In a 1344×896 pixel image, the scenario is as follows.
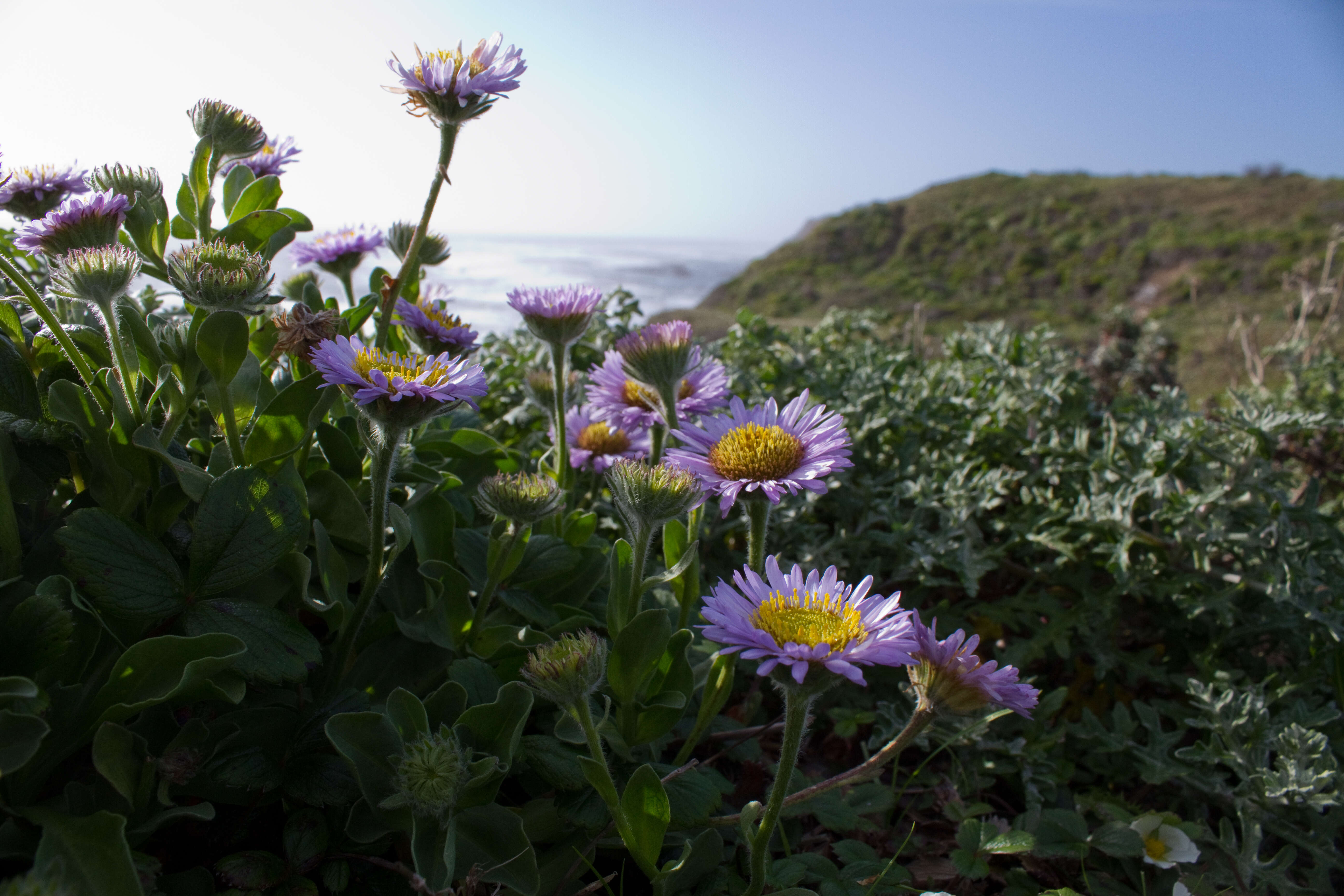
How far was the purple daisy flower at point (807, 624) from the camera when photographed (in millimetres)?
1052

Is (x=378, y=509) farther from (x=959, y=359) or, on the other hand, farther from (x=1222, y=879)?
(x=959, y=359)

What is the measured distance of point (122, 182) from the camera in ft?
5.30

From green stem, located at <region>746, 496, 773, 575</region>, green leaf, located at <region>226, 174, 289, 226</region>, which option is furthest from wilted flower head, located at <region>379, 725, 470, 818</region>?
green leaf, located at <region>226, 174, 289, 226</region>

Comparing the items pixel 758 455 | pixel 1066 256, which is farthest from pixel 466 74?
pixel 1066 256

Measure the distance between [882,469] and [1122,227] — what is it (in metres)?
12.1

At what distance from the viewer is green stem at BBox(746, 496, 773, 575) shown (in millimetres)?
1419

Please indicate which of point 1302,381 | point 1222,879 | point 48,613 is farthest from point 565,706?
point 1302,381

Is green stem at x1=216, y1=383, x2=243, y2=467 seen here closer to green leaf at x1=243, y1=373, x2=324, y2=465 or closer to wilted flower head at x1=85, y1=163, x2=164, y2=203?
green leaf at x1=243, y1=373, x2=324, y2=465

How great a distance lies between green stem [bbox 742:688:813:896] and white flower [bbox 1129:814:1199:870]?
3.21 feet

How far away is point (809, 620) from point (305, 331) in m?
1.00

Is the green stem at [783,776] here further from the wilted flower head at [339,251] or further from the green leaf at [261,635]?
the wilted flower head at [339,251]

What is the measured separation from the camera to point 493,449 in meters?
1.86

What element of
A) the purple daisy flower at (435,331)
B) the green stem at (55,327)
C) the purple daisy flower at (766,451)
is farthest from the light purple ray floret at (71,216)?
the purple daisy flower at (766,451)

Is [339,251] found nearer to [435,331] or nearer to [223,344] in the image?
[435,331]
